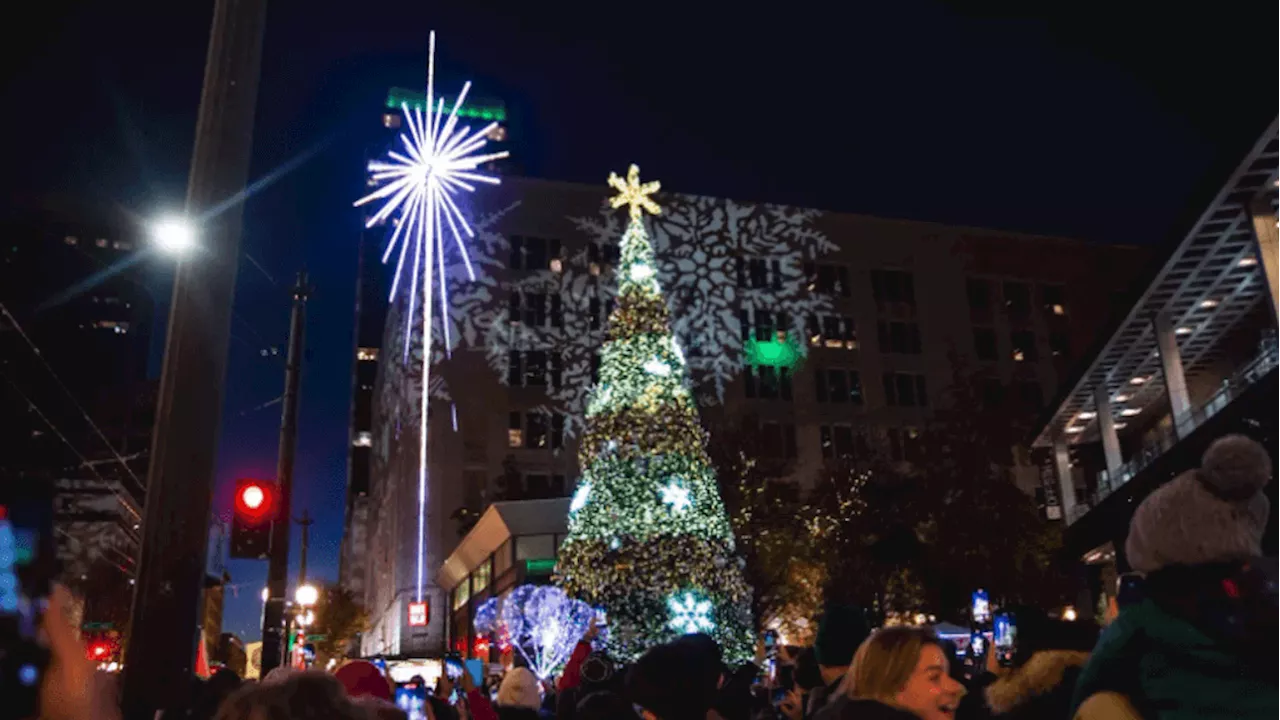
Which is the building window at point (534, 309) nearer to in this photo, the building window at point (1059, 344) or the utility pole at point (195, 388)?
the building window at point (1059, 344)

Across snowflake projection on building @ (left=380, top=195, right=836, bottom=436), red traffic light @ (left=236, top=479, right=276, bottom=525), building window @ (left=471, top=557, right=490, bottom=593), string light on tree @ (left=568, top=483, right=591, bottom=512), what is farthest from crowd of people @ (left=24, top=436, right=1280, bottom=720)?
snowflake projection on building @ (left=380, top=195, right=836, bottom=436)

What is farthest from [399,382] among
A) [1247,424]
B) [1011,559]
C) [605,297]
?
[1247,424]

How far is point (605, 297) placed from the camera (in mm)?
55531

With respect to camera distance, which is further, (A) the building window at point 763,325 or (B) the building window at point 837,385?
(B) the building window at point 837,385

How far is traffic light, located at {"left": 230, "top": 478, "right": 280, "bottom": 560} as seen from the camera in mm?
9461

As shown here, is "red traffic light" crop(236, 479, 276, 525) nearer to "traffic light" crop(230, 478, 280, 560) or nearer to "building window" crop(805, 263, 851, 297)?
"traffic light" crop(230, 478, 280, 560)

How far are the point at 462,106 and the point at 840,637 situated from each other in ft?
272

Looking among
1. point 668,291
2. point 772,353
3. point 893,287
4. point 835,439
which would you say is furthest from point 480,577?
point 893,287

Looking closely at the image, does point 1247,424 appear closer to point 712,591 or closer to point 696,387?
point 712,591

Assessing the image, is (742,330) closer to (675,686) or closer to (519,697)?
(519,697)

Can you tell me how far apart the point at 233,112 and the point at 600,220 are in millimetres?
52220

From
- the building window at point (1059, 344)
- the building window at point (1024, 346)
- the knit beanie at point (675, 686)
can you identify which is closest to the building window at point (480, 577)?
the building window at point (1024, 346)

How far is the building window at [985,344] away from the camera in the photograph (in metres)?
61.7

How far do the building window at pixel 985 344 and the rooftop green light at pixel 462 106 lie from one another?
41.6 metres
